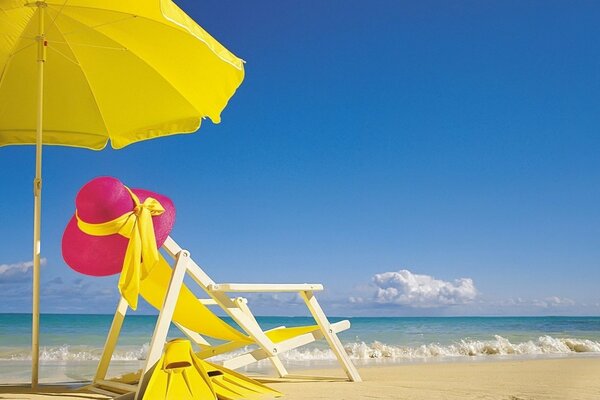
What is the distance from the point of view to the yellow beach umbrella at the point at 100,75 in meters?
4.16

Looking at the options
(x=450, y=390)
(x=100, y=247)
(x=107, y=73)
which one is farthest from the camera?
(x=107, y=73)

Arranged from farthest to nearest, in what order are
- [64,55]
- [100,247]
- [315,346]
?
A: 1. [315,346]
2. [64,55]
3. [100,247]

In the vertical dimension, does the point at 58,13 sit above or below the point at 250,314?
above

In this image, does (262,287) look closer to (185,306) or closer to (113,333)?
(185,306)

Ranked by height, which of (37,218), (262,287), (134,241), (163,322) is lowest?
(163,322)

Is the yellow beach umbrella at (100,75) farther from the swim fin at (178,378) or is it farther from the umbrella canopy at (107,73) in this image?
the swim fin at (178,378)

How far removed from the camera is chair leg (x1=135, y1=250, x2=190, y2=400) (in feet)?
10.7

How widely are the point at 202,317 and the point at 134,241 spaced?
86 centimetres

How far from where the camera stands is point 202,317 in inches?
156

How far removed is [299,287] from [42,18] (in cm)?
249

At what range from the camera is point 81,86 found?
4949 millimetres

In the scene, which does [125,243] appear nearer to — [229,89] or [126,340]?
[229,89]

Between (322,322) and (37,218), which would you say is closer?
(37,218)

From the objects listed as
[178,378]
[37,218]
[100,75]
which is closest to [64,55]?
[100,75]
